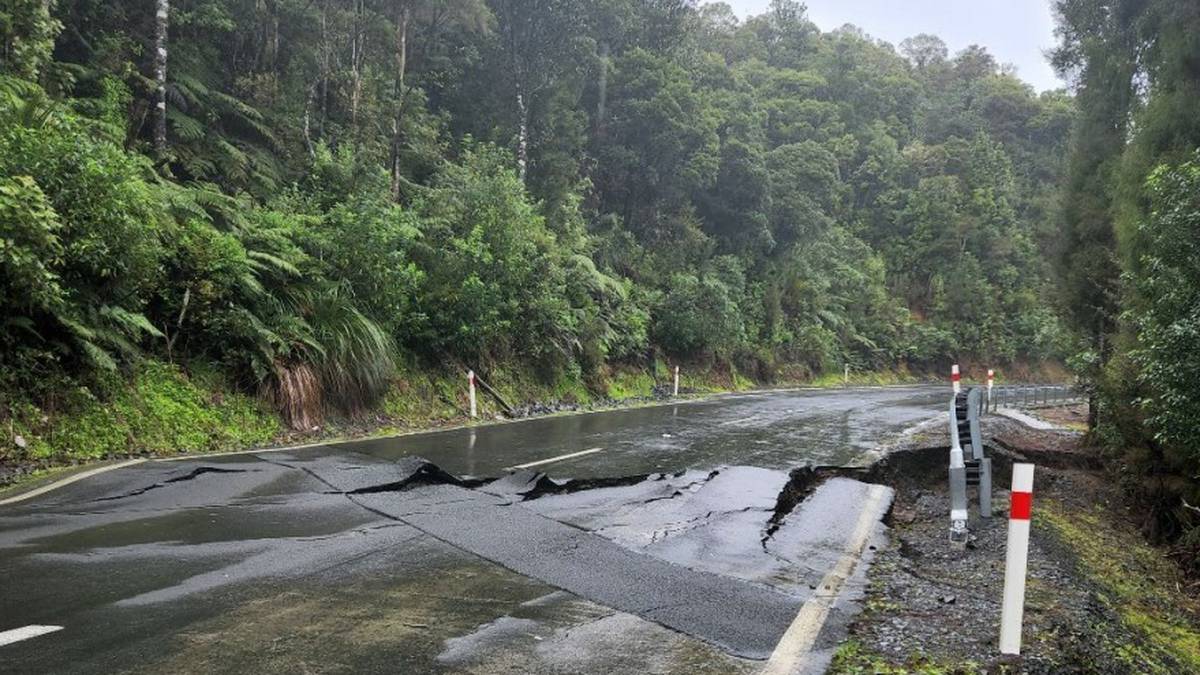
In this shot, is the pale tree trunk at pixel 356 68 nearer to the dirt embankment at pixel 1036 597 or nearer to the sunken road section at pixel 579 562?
the sunken road section at pixel 579 562

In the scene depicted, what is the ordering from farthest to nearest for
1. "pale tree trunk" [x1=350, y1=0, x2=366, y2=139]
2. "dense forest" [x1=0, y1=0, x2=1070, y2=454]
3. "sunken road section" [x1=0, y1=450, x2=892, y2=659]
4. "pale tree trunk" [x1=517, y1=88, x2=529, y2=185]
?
1. "pale tree trunk" [x1=517, y1=88, x2=529, y2=185]
2. "pale tree trunk" [x1=350, y1=0, x2=366, y2=139]
3. "dense forest" [x1=0, y1=0, x2=1070, y2=454]
4. "sunken road section" [x1=0, y1=450, x2=892, y2=659]

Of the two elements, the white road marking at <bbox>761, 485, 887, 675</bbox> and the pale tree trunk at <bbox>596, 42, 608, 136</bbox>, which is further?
the pale tree trunk at <bbox>596, 42, 608, 136</bbox>

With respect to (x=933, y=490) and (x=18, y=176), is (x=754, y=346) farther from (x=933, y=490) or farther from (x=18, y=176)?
(x=18, y=176)

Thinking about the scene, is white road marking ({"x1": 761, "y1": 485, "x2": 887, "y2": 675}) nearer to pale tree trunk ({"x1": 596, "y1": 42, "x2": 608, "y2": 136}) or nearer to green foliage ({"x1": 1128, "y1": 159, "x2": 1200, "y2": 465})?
green foliage ({"x1": 1128, "y1": 159, "x2": 1200, "y2": 465})

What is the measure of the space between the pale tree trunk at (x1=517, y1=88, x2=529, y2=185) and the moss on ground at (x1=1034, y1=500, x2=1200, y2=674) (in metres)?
19.1

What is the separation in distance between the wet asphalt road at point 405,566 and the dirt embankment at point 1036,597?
481mm

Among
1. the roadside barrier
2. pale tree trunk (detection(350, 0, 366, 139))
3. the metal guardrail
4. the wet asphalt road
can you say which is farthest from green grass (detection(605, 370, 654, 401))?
the roadside barrier

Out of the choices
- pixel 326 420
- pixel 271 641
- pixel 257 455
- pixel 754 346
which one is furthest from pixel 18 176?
pixel 754 346

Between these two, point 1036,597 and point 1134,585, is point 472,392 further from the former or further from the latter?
point 1036,597

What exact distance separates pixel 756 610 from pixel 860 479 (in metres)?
6.06

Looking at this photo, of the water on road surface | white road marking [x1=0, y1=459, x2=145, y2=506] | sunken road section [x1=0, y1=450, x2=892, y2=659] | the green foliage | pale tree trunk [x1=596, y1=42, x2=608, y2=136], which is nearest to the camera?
sunken road section [x1=0, y1=450, x2=892, y2=659]

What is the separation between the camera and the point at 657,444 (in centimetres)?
1238

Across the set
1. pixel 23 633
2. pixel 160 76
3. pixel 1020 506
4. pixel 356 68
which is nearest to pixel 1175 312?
pixel 1020 506

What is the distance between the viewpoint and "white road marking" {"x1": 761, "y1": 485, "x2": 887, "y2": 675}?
13.2ft
